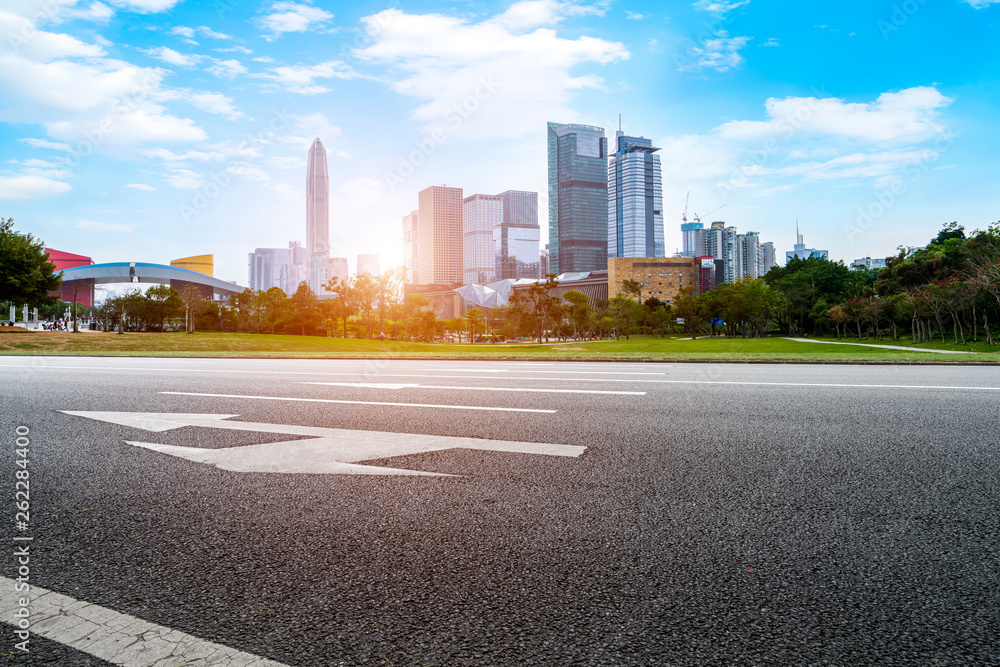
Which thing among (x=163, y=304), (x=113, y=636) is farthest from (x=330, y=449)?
(x=163, y=304)

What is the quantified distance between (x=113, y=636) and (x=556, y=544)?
1806mm

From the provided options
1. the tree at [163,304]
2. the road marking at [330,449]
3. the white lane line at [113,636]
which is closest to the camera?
the white lane line at [113,636]

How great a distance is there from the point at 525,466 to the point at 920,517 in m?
2.38

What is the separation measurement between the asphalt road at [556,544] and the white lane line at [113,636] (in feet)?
0.15

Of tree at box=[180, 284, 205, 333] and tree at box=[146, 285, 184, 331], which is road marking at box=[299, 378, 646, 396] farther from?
tree at box=[146, 285, 184, 331]

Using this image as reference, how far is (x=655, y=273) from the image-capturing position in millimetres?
178375

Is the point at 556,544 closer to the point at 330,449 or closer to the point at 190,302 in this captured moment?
the point at 330,449

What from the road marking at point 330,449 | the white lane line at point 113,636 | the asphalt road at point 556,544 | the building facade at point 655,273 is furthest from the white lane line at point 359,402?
the building facade at point 655,273

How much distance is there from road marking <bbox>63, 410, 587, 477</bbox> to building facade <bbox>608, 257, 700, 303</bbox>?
17322cm

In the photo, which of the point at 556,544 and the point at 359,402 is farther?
the point at 359,402

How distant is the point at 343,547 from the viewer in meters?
2.75

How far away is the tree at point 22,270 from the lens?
1522 inches

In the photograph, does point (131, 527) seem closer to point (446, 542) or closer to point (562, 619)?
point (446, 542)

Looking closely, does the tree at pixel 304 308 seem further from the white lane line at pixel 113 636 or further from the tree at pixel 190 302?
the white lane line at pixel 113 636
